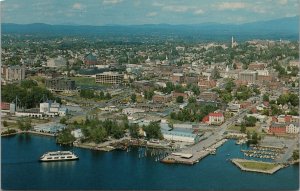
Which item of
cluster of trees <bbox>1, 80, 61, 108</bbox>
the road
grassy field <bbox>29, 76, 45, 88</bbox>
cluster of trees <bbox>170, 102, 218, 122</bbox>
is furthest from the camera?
grassy field <bbox>29, 76, 45, 88</bbox>

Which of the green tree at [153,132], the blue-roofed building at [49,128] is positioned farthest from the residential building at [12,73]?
the green tree at [153,132]

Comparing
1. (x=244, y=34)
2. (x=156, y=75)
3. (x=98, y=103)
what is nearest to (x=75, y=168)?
(x=98, y=103)

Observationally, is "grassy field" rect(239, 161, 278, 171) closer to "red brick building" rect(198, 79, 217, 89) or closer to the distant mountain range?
the distant mountain range

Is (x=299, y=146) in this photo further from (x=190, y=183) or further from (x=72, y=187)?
(x=72, y=187)

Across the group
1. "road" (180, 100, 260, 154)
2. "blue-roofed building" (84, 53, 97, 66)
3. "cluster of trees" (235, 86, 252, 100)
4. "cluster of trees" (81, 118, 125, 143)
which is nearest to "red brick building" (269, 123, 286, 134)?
"road" (180, 100, 260, 154)

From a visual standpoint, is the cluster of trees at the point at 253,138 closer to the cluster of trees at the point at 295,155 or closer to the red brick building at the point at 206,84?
the cluster of trees at the point at 295,155

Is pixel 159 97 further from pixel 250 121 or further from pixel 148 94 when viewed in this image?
pixel 250 121
